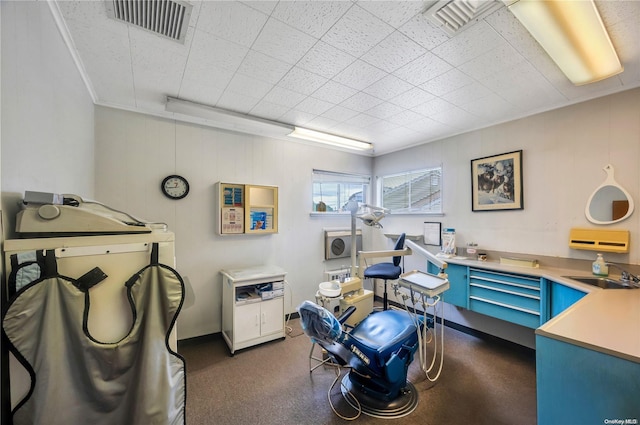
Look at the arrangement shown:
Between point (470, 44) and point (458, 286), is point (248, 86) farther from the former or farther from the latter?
point (458, 286)

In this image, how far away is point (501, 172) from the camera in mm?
3031

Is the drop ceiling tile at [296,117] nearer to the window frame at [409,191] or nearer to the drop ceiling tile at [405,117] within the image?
the drop ceiling tile at [405,117]

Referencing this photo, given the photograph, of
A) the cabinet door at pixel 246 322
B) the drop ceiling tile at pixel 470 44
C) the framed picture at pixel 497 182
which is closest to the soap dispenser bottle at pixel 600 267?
the framed picture at pixel 497 182

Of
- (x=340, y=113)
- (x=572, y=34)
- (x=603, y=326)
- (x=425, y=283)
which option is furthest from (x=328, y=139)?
(x=603, y=326)

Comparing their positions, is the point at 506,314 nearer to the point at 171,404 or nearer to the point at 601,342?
the point at 601,342

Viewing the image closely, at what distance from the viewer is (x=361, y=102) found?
2.54 metres

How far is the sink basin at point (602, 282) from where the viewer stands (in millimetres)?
2084

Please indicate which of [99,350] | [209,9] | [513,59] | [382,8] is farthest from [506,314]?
[209,9]

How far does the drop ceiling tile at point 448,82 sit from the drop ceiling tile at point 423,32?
16.7 inches

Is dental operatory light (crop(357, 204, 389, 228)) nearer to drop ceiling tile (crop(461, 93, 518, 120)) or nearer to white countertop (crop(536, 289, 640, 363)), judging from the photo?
drop ceiling tile (crop(461, 93, 518, 120))

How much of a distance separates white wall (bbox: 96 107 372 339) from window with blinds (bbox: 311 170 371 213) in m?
0.20

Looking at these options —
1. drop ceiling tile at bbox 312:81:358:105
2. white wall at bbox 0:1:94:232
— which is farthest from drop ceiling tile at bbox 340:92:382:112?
white wall at bbox 0:1:94:232

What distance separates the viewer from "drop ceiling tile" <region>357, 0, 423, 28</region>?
136 cm

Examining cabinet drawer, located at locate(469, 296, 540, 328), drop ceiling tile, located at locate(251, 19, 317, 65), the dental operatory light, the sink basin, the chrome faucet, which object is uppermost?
drop ceiling tile, located at locate(251, 19, 317, 65)
